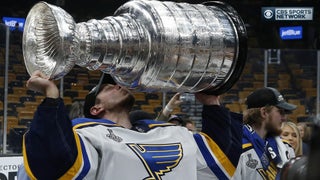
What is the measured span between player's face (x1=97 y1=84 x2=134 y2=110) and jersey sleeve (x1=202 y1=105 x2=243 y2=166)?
1.07ft

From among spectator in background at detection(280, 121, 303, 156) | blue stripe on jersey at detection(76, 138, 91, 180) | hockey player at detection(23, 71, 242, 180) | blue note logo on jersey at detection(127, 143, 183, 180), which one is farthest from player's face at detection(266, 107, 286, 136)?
blue stripe on jersey at detection(76, 138, 91, 180)

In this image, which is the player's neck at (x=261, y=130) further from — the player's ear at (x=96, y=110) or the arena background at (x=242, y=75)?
the arena background at (x=242, y=75)

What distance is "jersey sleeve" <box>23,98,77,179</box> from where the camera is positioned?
6.79ft

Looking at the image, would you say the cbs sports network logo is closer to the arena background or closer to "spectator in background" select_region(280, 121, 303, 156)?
the arena background

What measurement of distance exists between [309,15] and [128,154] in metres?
11.8

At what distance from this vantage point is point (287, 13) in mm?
13586

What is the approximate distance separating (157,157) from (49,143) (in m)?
0.48

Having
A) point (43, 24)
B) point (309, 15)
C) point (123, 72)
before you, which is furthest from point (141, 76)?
point (309, 15)

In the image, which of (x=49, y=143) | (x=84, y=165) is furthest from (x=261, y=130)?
(x=49, y=143)

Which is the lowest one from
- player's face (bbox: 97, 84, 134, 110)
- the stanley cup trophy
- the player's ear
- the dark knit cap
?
the dark knit cap

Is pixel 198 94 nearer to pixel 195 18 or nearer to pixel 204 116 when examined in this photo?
pixel 204 116

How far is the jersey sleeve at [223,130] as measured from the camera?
2.63 metres

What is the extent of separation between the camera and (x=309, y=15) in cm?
1349

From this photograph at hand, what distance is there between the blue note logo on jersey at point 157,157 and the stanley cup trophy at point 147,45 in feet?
0.83
